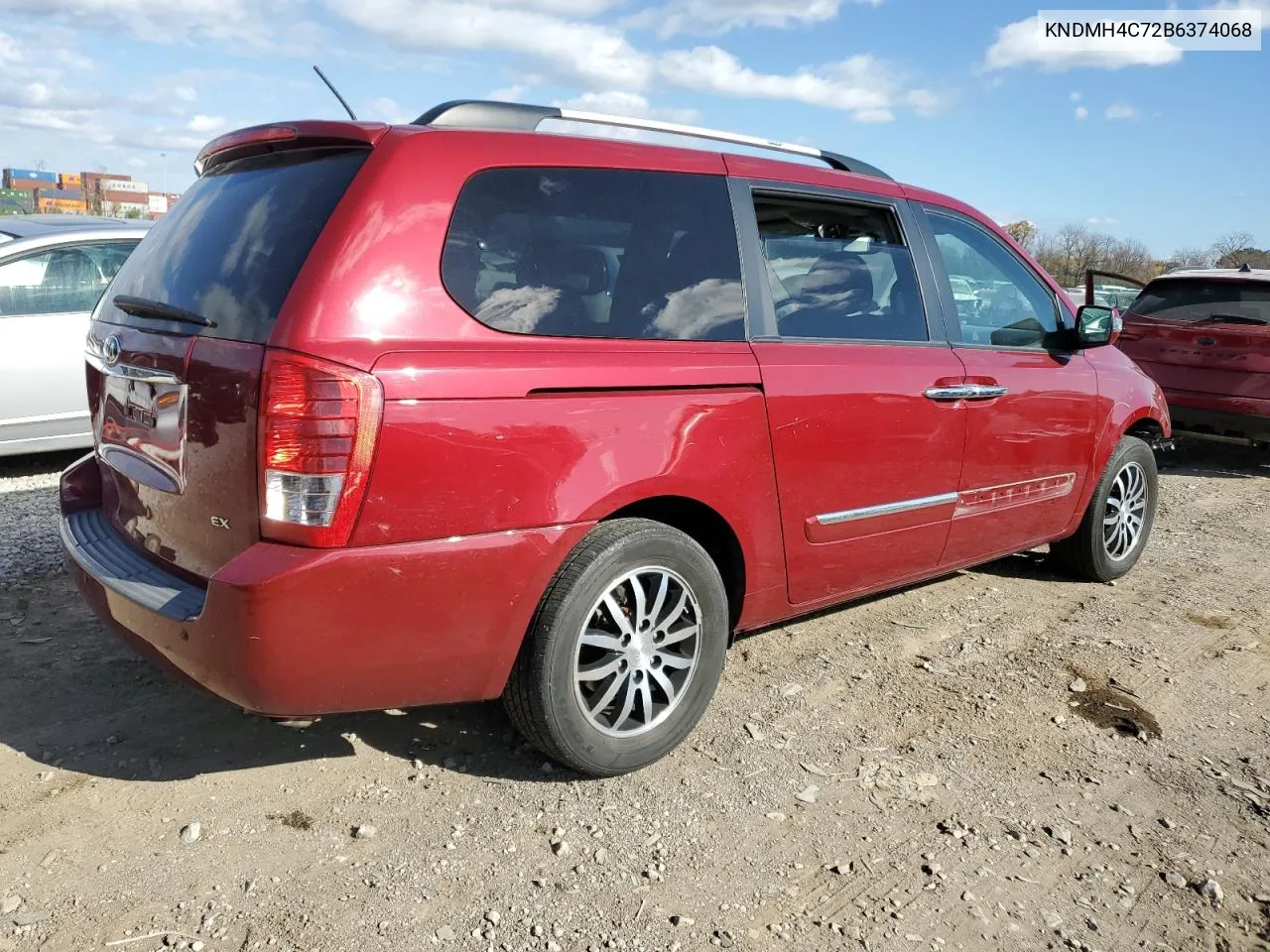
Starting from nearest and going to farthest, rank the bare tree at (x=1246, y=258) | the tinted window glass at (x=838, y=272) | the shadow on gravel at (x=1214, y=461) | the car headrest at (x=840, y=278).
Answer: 1. the tinted window glass at (x=838, y=272)
2. the car headrest at (x=840, y=278)
3. the shadow on gravel at (x=1214, y=461)
4. the bare tree at (x=1246, y=258)

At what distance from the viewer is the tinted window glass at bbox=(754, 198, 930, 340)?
347cm

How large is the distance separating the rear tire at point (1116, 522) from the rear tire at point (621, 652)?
8.68 feet

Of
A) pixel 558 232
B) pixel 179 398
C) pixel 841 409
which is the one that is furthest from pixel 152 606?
pixel 841 409

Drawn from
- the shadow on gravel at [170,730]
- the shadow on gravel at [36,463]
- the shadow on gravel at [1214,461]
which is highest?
the shadow on gravel at [1214,461]

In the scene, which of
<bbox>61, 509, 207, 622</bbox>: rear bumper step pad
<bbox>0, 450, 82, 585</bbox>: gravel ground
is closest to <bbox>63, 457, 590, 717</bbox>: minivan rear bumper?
<bbox>61, 509, 207, 622</bbox>: rear bumper step pad

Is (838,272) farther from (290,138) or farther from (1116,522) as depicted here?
(1116,522)

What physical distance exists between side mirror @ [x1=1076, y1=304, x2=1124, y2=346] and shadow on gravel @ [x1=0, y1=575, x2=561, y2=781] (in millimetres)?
3070

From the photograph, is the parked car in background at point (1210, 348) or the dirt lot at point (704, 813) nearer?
the dirt lot at point (704, 813)

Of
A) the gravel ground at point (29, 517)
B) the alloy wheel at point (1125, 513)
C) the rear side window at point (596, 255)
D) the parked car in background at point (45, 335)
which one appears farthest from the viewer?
the parked car in background at point (45, 335)

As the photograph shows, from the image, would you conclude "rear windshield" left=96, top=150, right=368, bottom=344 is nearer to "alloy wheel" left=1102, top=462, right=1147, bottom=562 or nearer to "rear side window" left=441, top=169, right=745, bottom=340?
"rear side window" left=441, top=169, right=745, bottom=340

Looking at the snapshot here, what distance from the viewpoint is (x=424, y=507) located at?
254 centimetres

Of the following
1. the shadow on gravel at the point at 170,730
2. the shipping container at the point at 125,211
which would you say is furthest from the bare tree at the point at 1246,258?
the shipping container at the point at 125,211

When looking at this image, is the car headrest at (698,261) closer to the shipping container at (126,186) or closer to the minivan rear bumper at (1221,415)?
the minivan rear bumper at (1221,415)

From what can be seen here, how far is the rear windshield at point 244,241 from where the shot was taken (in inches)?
101
